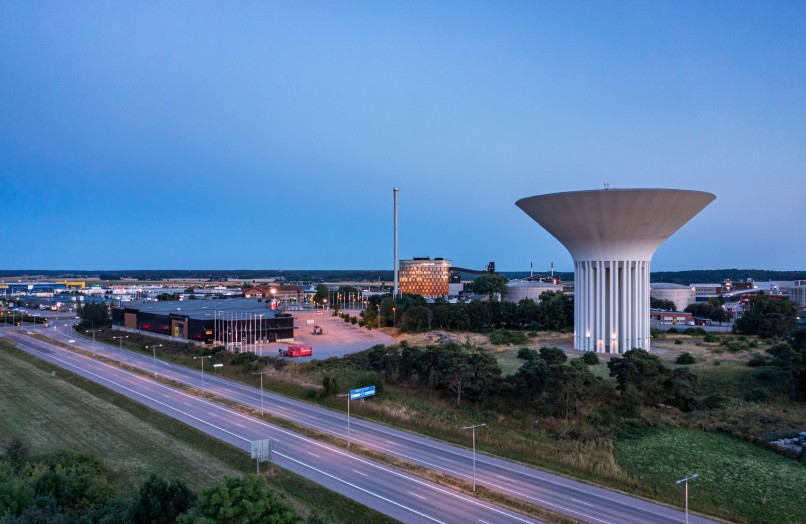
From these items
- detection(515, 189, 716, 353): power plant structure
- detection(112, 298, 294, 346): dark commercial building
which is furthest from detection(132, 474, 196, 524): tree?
detection(112, 298, 294, 346): dark commercial building

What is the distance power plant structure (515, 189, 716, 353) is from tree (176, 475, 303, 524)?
156 ft

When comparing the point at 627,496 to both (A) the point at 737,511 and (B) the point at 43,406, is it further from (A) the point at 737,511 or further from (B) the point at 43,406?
(B) the point at 43,406

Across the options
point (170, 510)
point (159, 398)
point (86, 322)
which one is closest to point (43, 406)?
point (159, 398)

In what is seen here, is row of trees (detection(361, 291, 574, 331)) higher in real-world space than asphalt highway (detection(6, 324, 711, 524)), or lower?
higher

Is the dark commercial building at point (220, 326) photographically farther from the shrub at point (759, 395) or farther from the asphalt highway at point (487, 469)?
the shrub at point (759, 395)

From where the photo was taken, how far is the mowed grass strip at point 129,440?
85.1 feet

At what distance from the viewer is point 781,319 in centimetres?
7175

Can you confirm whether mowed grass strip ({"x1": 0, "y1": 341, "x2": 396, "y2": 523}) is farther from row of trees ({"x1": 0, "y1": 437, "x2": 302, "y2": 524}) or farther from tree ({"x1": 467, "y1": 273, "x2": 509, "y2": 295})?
tree ({"x1": 467, "y1": 273, "x2": 509, "y2": 295})

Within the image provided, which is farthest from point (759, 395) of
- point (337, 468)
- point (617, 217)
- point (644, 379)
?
point (337, 468)

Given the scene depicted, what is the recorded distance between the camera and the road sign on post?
27.8m

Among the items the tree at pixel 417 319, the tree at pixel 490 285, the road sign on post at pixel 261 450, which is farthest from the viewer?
the tree at pixel 490 285

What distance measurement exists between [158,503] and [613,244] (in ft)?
171

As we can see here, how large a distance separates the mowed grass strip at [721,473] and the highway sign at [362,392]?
60.7ft

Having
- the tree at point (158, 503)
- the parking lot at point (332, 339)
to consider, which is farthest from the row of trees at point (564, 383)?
the tree at point (158, 503)
